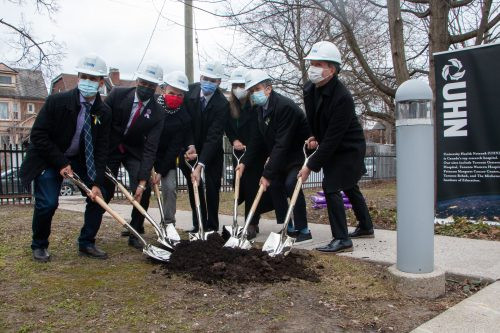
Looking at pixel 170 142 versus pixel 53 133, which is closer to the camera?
pixel 53 133

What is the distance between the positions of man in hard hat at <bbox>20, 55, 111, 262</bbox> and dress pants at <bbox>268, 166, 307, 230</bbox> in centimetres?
194

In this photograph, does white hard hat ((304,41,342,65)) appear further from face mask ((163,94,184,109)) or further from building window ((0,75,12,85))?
building window ((0,75,12,85))

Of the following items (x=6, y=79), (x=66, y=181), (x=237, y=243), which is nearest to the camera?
(x=237, y=243)

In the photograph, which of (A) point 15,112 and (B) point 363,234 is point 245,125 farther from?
(A) point 15,112

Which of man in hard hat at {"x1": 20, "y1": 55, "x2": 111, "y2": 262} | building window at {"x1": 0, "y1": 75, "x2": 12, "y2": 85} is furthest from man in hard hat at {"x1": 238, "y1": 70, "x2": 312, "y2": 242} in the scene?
building window at {"x1": 0, "y1": 75, "x2": 12, "y2": 85}

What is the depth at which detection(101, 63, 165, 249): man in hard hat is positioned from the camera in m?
4.77

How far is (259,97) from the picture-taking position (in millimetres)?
5148

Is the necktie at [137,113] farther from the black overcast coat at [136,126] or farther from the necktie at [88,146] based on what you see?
the necktie at [88,146]

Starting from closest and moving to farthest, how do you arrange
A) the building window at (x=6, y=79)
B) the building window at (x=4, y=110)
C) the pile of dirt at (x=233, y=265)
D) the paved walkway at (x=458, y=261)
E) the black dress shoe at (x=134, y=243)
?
the paved walkway at (x=458, y=261) < the pile of dirt at (x=233, y=265) < the black dress shoe at (x=134, y=243) < the building window at (x=4, y=110) < the building window at (x=6, y=79)

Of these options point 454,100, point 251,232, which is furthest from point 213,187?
point 454,100

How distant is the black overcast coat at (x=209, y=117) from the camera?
5504 millimetres

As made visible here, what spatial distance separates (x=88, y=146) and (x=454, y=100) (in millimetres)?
4727

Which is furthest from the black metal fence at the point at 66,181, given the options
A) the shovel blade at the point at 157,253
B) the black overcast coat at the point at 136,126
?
the shovel blade at the point at 157,253

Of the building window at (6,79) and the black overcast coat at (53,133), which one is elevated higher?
the building window at (6,79)
